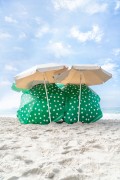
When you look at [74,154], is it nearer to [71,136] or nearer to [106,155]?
[106,155]

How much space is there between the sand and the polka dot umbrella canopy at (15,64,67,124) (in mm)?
1674

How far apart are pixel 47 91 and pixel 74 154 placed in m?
3.14

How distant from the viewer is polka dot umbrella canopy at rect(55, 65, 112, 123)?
6048 millimetres

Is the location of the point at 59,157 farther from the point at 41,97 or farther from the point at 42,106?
the point at 41,97

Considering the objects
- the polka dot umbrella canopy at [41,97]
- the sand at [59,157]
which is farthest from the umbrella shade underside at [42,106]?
the sand at [59,157]

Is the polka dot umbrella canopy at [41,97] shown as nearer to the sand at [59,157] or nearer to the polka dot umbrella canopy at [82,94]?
the polka dot umbrella canopy at [82,94]

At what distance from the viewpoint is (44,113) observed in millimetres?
6035

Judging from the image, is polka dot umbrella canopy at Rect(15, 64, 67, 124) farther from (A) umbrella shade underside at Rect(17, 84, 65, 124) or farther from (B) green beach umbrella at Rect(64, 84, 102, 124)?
(B) green beach umbrella at Rect(64, 84, 102, 124)

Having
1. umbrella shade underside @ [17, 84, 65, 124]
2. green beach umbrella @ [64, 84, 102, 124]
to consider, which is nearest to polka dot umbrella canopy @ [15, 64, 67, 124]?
umbrella shade underside @ [17, 84, 65, 124]

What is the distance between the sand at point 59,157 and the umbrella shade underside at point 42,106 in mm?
1668

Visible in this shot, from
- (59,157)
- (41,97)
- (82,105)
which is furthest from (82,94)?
(59,157)

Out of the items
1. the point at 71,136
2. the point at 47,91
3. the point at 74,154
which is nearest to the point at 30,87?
the point at 47,91

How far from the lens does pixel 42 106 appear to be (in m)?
6.05

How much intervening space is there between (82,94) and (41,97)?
0.98 m
